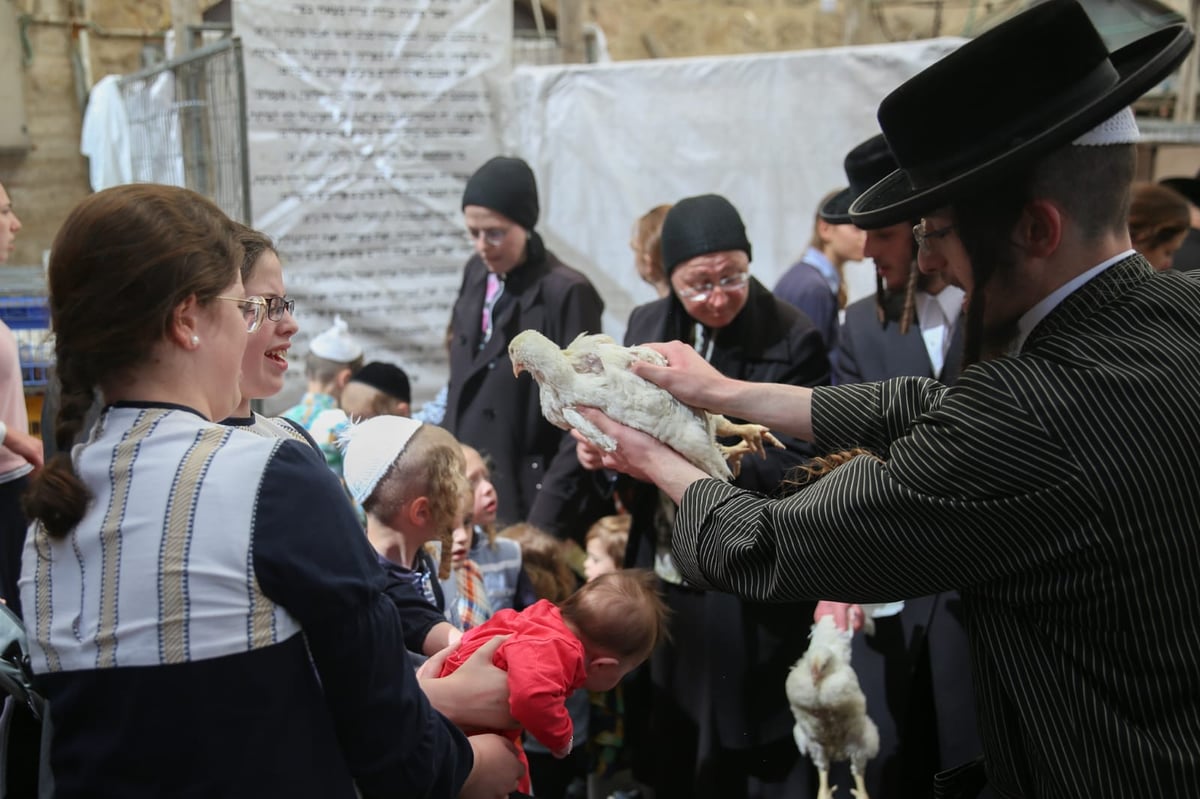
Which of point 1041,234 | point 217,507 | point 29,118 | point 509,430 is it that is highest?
point 29,118

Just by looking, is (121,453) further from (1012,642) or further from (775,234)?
(775,234)

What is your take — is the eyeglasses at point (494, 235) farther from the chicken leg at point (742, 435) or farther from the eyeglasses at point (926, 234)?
the eyeglasses at point (926, 234)

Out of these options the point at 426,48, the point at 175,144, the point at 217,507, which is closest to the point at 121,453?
the point at 217,507

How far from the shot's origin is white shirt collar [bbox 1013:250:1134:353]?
1663 mm

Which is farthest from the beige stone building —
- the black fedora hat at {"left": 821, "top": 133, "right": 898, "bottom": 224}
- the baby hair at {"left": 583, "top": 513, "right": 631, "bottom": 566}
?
the black fedora hat at {"left": 821, "top": 133, "right": 898, "bottom": 224}

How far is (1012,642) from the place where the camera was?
1.66 metres

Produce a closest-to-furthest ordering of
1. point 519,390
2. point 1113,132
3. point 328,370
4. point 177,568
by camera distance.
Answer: point 177,568
point 1113,132
point 519,390
point 328,370

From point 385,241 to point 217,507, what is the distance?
4.78 metres

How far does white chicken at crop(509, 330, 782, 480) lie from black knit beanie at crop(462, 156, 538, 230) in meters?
2.26

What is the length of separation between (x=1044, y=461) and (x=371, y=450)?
1.72 m

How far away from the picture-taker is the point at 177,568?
1.41m

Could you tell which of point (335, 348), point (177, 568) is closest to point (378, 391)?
point (335, 348)

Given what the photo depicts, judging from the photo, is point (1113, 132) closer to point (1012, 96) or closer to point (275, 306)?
point (1012, 96)

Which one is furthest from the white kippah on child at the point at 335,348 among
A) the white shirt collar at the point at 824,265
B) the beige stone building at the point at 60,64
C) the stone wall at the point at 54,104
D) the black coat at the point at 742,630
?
the stone wall at the point at 54,104
